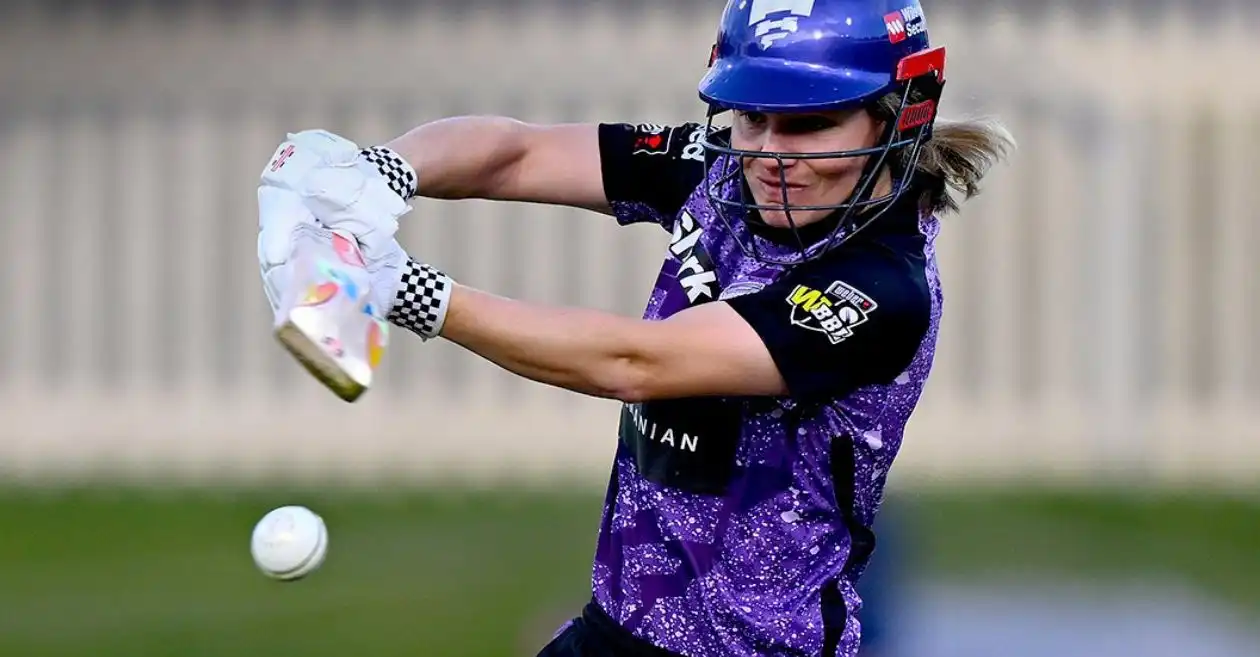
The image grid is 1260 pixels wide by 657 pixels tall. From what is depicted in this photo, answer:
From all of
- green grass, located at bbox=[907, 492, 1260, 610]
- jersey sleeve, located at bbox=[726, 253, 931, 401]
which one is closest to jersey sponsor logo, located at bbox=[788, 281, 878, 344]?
jersey sleeve, located at bbox=[726, 253, 931, 401]

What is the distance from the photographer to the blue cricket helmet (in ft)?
10.7

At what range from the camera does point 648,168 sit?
3.82 metres

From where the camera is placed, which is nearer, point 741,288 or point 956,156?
point 741,288

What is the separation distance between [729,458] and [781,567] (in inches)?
9.1

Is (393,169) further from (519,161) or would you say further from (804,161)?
(804,161)

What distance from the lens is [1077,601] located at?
771 cm

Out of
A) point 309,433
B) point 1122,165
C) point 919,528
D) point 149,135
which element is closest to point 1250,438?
point 1122,165

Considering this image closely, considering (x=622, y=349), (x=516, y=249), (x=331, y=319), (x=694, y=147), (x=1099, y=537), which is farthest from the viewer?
(x=516, y=249)

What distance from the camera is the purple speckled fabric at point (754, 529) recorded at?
10.9 ft

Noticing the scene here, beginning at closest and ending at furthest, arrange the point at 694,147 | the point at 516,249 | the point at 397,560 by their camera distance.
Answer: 1. the point at 694,147
2. the point at 397,560
3. the point at 516,249

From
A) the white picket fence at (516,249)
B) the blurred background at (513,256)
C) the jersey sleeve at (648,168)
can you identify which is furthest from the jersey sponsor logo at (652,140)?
the white picket fence at (516,249)

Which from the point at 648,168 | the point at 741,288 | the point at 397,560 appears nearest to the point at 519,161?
the point at 648,168

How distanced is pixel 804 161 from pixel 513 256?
7758mm

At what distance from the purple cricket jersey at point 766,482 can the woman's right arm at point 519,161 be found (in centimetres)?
52
